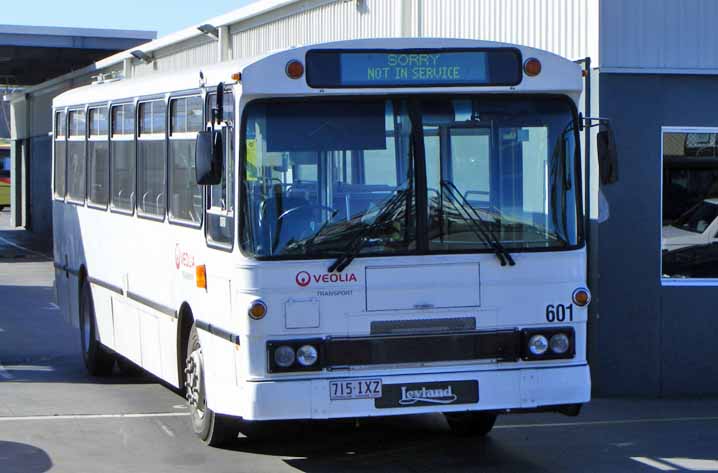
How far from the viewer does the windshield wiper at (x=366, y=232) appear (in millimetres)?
8617

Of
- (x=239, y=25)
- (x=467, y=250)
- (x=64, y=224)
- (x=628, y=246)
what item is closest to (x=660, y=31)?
(x=628, y=246)

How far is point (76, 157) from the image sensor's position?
15.0 m

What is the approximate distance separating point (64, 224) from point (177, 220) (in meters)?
5.47

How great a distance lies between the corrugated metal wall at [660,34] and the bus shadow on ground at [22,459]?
6.30m

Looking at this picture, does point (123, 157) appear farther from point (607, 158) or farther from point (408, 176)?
point (607, 158)

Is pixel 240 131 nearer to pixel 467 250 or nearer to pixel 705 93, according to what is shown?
pixel 467 250

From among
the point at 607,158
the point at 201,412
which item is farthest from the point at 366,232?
the point at 201,412

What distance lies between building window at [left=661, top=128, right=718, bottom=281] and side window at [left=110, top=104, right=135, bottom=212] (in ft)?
16.5

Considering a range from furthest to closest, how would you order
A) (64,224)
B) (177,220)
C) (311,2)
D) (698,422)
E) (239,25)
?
(239,25)
(311,2)
(64,224)
(698,422)
(177,220)

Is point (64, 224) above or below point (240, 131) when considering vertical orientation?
below

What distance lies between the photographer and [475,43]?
29.7ft

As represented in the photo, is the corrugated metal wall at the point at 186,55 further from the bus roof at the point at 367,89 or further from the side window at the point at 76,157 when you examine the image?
the bus roof at the point at 367,89

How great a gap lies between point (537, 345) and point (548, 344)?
8 cm

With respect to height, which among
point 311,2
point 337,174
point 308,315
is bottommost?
point 308,315
